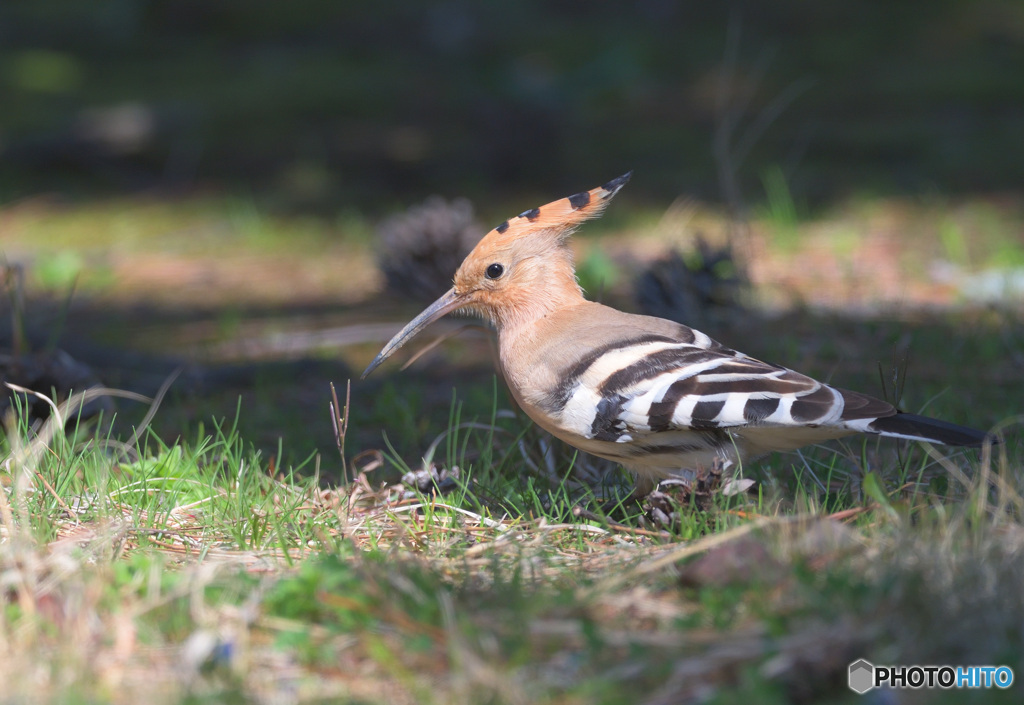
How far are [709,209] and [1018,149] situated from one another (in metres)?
2.22

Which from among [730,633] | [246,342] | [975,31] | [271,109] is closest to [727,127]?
[246,342]

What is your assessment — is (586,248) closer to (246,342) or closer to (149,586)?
(246,342)

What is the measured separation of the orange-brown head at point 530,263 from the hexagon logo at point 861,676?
54.1 inches

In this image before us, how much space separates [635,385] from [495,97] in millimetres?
4995

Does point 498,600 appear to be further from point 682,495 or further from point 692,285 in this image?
point 692,285

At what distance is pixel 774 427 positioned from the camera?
2.23 meters

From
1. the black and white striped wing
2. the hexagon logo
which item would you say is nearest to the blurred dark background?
the black and white striped wing

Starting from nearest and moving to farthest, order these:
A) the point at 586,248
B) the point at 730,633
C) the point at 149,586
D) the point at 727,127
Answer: the point at 730,633
the point at 149,586
the point at 727,127
the point at 586,248

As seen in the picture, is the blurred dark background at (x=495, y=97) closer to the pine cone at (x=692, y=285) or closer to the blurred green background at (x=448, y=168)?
the blurred green background at (x=448, y=168)

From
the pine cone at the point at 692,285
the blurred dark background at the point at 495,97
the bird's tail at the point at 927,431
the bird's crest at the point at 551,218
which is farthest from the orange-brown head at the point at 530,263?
the blurred dark background at the point at 495,97

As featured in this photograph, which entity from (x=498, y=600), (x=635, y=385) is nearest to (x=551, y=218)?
(x=635, y=385)

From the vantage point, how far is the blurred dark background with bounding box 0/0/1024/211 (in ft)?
21.5

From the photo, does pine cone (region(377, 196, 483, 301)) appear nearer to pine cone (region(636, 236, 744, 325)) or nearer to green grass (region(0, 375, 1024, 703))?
pine cone (region(636, 236, 744, 325))

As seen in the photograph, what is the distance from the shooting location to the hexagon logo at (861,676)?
1.51 meters
